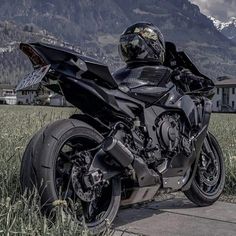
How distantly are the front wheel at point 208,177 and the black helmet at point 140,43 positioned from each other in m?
1.30

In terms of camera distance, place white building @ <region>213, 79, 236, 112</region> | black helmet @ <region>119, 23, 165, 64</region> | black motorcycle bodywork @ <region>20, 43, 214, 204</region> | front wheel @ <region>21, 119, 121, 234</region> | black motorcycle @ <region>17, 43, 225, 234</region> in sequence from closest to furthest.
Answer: front wheel @ <region>21, 119, 121, 234</region>
black motorcycle @ <region>17, 43, 225, 234</region>
black motorcycle bodywork @ <region>20, 43, 214, 204</region>
black helmet @ <region>119, 23, 165, 64</region>
white building @ <region>213, 79, 236, 112</region>

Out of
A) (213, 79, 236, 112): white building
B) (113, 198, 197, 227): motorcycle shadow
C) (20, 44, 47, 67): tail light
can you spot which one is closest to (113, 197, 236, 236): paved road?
(113, 198, 197, 227): motorcycle shadow

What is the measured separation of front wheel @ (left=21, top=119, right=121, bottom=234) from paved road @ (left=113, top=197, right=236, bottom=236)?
28cm

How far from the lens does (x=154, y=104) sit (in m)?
4.73

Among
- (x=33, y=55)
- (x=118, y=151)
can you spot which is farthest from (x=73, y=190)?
(x=33, y=55)

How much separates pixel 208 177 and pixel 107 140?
1.98 metres

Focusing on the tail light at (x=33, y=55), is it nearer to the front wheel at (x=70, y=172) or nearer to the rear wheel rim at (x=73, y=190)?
the front wheel at (x=70, y=172)

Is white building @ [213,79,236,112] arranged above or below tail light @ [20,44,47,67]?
above

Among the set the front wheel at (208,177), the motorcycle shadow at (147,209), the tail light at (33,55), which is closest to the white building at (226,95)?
the front wheel at (208,177)

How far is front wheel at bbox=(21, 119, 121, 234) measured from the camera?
365 centimetres

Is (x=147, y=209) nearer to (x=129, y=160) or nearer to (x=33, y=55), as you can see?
(x=129, y=160)

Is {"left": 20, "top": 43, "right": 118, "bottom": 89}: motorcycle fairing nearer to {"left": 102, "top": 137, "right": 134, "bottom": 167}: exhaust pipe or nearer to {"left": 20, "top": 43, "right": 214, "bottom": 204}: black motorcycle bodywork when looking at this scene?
{"left": 20, "top": 43, "right": 214, "bottom": 204}: black motorcycle bodywork

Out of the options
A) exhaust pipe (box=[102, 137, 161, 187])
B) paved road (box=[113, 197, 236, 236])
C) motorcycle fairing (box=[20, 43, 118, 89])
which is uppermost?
motorcycle fairing (box=[20, 43, 118, 89])

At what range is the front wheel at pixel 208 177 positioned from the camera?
5441 millimetres
